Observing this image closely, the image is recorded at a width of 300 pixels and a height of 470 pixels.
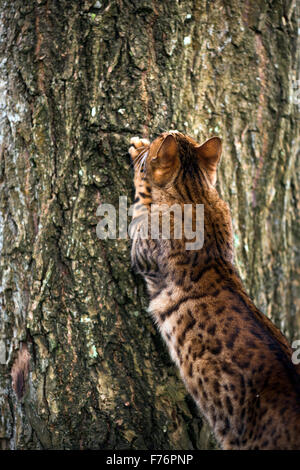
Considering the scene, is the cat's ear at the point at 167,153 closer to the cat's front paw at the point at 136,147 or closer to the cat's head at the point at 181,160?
the cat's head at the point at 181,160

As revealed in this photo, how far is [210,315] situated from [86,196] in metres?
1.05

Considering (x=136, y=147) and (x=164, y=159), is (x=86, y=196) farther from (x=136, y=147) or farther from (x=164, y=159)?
(x=164, y=159)

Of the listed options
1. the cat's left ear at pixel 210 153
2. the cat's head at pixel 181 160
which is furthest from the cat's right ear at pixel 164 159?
the cat's left ear at pixel 210 153

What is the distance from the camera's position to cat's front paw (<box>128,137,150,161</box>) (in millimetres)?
3308

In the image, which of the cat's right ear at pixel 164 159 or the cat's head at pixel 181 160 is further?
the cat's head at pixel 181 160

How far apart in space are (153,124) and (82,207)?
703 millimetres

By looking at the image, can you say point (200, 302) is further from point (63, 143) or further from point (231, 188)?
point (63, 143)

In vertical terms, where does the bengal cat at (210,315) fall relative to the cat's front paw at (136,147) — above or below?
below

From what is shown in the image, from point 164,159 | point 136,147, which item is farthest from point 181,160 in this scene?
point 136,147

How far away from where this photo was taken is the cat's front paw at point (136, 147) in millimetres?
3308

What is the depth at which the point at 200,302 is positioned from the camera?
3.11 metres

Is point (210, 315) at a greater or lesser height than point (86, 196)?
lesser

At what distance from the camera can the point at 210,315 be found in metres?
3.03

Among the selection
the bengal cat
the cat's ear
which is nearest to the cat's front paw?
the bengal cat
